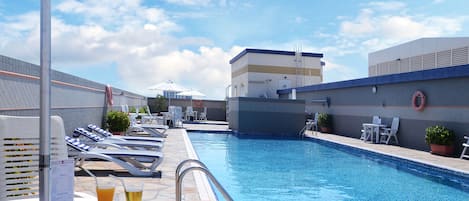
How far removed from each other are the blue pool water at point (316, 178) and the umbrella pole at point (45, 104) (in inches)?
189

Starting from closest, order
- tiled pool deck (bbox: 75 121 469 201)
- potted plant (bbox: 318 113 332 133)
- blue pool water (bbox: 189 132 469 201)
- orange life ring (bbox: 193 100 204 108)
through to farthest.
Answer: tiled pool deck (bbox: 75 121 469 201), blue pool water (bbox: 189 132 469 201), potted plant (bbox: 318 113 332 133), orange life ring (bbox: 193 100 204 108)

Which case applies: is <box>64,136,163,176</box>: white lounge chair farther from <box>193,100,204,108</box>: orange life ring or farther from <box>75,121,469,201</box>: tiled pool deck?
<box>193,100,204,108</box>: orange life ring

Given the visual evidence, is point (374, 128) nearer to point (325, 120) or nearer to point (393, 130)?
point (393, 130)

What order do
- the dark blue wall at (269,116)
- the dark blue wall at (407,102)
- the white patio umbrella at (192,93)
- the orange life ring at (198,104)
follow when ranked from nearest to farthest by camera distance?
the dark blue wall at (407,102)
the dark blue wall at (269,116)
the white patio umbrella at (192,93)
the orange life ring at (198,104)

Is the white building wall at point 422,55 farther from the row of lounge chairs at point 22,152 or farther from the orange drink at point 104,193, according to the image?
the orange drink at point 104,193

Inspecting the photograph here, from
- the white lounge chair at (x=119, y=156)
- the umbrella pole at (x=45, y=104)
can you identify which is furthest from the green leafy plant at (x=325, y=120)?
the umbrella pole at (x=45, y=104)

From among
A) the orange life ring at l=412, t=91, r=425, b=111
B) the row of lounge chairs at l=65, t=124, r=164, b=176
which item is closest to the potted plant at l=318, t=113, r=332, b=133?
the orange life ring at l=412, t=91, r=425, b=111

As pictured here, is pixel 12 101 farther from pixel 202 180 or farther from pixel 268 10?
pixel 268 10

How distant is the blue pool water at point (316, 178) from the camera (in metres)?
6.84

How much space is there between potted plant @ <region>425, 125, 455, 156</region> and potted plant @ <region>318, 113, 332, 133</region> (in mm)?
7841

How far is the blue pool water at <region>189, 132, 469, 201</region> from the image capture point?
684 centimetres

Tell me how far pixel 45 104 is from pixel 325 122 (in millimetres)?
17174

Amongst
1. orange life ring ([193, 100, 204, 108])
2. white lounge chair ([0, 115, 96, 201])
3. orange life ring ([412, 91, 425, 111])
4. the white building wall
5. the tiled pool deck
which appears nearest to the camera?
white lounge chair ([0, 115, 96, 201])

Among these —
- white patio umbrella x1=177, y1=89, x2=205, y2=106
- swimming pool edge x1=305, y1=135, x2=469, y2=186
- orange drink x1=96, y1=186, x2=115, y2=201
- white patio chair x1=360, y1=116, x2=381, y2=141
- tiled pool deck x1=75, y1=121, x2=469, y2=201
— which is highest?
white patio umbrella x1=177, y1=89, x2=205, y2=106
